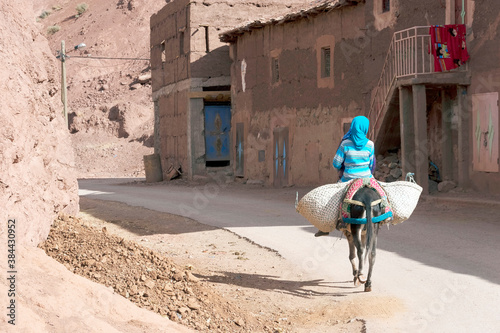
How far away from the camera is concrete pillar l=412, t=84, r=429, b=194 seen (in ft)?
55.6

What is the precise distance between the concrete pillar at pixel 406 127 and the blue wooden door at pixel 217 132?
44.6 feet

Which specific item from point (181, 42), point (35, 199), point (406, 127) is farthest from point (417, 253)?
point (181, 42)

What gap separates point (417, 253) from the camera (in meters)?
10.4

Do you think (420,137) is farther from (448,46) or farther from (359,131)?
(359,131)

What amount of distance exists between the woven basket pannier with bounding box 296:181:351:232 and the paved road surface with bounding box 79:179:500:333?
950 millimetres

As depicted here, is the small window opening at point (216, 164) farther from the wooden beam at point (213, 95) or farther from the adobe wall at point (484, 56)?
the adobe wall at point (484, 56)

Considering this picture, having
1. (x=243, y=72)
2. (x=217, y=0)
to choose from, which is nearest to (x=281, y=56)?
(x=243, y=72)

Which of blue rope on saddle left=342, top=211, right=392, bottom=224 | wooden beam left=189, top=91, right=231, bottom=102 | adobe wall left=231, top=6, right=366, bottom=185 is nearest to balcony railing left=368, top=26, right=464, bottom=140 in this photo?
adobe wall left=231, top=6, right=366, bottom=185

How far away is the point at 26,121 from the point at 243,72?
2024cm

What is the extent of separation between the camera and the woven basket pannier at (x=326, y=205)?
323 inches

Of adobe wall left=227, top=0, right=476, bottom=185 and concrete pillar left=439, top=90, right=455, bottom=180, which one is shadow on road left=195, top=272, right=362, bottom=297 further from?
adobe wall left=227, top=0, right=476, bottom=185

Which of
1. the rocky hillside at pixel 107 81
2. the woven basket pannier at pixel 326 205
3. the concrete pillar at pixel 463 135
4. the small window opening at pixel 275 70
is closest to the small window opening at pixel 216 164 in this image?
the small window opening at pixel 275 70

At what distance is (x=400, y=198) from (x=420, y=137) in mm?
9255

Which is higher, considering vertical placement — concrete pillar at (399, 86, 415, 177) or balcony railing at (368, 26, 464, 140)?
balcony railing at (368, 26, 464, 140)
